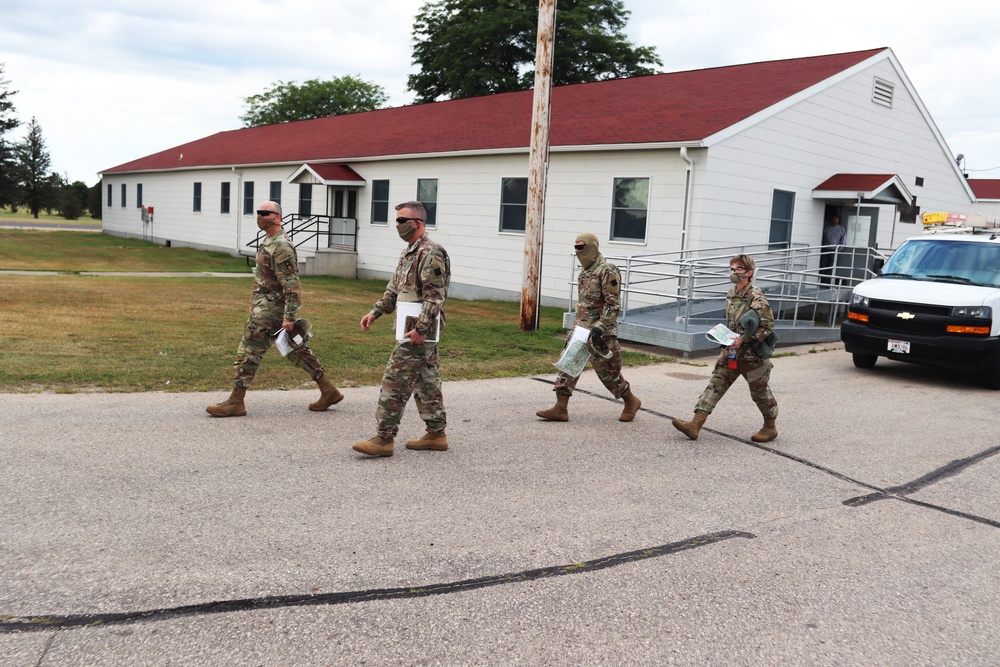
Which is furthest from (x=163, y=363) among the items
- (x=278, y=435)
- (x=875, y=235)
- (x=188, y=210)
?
(x=188, y=210)

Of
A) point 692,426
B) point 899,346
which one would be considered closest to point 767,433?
point 692,426

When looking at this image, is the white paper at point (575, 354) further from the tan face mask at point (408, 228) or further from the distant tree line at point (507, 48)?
the distant tree line at point (507, 48)

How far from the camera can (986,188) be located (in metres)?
43.0

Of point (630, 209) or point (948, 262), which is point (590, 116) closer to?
point (630, 209)

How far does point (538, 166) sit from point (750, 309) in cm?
744

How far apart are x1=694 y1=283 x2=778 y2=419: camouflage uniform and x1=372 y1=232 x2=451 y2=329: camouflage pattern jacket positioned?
246 cm

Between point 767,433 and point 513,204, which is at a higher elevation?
point 513,204

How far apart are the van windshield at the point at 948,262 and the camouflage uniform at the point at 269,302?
8801 mm

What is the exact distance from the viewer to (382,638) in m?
3.65

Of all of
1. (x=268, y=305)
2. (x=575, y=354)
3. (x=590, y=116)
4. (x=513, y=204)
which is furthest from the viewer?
(x=590, y=116)

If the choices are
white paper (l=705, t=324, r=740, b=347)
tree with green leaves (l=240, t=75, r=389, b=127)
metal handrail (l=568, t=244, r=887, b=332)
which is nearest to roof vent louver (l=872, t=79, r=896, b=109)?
metal handrail (l=568, t=244, r=887, b=332)

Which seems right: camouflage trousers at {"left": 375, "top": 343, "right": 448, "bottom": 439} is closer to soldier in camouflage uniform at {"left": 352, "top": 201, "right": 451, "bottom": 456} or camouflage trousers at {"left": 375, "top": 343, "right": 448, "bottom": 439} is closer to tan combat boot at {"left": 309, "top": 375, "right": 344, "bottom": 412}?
soldier in camouflage uniform at {"left": 352, "top": 201, "right": 451, "bottom": 456}

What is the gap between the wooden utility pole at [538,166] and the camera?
547 inches

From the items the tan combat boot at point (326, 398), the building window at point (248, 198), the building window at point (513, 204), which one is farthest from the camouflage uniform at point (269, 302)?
the building window at point (248, 198)
